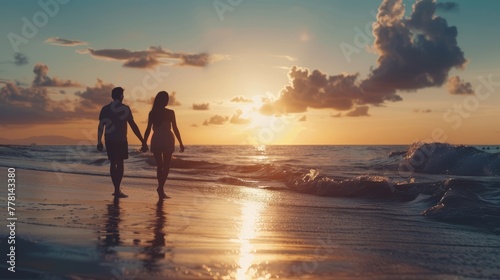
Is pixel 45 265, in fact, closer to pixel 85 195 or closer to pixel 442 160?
pixel 85 195

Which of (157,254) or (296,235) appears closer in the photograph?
(157,254)

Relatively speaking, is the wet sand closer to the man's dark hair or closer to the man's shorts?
the man's shorts

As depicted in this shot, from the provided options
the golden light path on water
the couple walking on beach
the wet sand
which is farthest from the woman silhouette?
the golden light path on water

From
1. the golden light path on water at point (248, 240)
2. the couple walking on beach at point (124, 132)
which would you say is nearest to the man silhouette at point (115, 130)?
the couple walking on beach at point (124, 132)

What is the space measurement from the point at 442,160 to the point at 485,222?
16.7 meters

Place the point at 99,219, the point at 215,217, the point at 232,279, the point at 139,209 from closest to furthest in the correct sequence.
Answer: the point at 232,279 < the point at 99,219 < the point at 215,217 < the point at 139,209

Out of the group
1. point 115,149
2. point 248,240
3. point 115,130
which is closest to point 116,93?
point 115,130

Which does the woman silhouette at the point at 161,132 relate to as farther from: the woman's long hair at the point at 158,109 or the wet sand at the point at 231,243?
the wet sand at the point at 231,243

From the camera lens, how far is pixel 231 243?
17.3ft

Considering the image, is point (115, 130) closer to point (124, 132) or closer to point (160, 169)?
point (124, 132)

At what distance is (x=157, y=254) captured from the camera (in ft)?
14.6

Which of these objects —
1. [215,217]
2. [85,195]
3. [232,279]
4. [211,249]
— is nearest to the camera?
[232,279]

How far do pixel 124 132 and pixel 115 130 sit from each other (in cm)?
21

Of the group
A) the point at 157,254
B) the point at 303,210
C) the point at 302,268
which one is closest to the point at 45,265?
the point at 157,254
